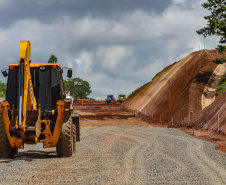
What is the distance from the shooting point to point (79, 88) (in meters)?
153

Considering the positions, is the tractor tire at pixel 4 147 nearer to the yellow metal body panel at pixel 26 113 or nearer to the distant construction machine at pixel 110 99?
the yellow metal body panel at pixel 26 113

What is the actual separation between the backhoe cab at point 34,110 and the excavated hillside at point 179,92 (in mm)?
21892

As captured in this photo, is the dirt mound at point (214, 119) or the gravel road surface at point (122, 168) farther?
the dirt mound at point (214, 119)

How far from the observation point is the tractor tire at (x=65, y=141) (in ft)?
41.3

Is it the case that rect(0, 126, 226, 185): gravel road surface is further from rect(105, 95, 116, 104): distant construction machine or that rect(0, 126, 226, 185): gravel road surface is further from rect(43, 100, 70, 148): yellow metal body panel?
rect(105, 95, 116, 104): distant construction machine

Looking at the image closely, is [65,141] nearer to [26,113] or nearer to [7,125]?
[26,113]

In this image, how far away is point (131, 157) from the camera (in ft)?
43.0

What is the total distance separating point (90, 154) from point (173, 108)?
26.1 m

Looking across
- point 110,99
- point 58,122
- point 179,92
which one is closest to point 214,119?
point 179,92

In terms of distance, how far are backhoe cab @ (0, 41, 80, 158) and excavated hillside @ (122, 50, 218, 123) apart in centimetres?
2189

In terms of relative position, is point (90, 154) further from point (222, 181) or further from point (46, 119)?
point (222, 181)

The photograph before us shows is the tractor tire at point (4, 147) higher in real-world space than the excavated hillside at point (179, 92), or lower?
lower

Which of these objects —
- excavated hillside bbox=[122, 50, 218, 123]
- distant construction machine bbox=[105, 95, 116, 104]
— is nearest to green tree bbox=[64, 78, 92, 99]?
distant construction machine bbox=[105, 95, 116, 104]

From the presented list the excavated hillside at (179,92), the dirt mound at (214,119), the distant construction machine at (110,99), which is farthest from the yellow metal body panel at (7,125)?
the distant construction machine at (110,99)
